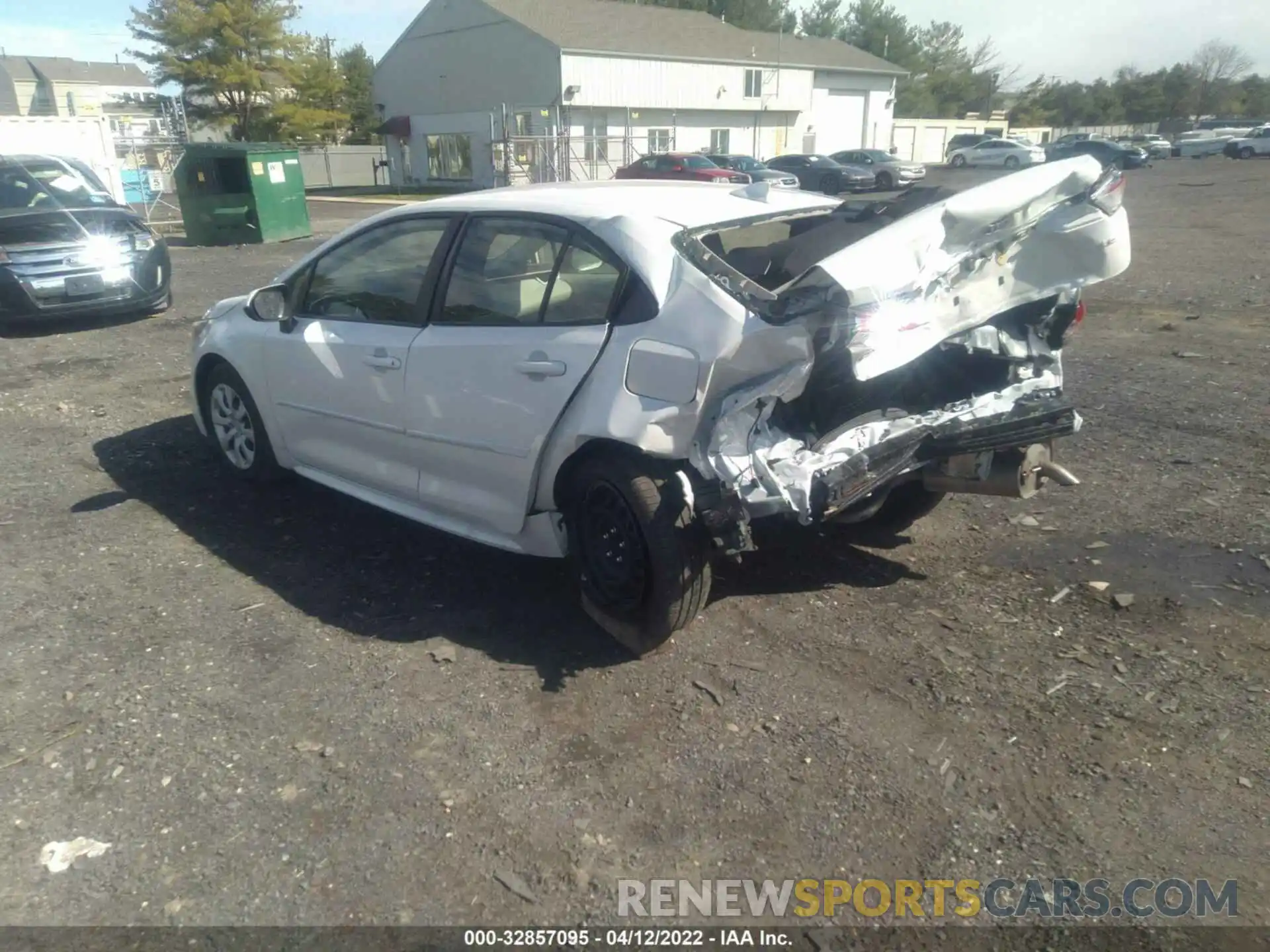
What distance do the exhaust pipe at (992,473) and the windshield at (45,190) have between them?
10770mm

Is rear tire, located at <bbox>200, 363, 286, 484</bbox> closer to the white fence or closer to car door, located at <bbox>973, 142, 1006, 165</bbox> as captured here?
the white fence

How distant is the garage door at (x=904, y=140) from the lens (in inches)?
2271

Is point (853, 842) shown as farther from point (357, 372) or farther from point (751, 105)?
point (751, 105)

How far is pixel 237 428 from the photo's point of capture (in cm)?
545

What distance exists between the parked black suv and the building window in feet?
111

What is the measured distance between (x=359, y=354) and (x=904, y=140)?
197 ft

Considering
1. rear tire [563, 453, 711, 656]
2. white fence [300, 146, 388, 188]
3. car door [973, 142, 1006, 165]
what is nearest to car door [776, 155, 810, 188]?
car door [973, 142, 1006, 165]

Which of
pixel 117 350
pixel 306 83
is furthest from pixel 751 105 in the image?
pixel 117 350

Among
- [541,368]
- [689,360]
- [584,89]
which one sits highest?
[584,89]

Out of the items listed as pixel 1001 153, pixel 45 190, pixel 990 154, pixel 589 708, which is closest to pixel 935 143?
pixel 990 154

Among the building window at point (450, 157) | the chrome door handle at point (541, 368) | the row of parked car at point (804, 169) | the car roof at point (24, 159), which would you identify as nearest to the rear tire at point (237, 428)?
the chrome door handle at point (541, 368)

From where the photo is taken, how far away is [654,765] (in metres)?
3.08

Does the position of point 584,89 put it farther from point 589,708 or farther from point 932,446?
point 589,708

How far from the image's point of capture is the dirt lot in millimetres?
2668
